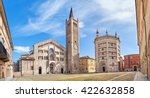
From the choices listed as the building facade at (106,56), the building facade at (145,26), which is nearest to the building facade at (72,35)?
the building facade at (106,56)

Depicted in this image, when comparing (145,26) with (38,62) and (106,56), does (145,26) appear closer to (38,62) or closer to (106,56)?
(106,56)

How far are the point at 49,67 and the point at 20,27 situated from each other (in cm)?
277

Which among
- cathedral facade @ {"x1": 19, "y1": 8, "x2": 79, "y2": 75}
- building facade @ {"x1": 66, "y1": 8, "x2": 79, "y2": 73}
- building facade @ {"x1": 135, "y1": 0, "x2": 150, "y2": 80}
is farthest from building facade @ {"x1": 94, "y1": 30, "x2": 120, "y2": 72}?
building facade @ {"x1": 135, "y1": 0, "x2": 150, "y2": 80}

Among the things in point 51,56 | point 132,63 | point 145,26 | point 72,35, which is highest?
point 145,26

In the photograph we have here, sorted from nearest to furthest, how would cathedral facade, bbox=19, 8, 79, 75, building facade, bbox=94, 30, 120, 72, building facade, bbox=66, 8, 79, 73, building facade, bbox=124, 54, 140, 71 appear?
1. building facade, bbox=66, 8, 79, 73
2. cathedral facade, bbox=19, 8, 79, 75
3. building facade, bbox=94, 30, 120, 72
4. building facade, bbox=124, 54, 140, 71

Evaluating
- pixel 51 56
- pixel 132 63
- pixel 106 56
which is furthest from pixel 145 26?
pixel 132 63

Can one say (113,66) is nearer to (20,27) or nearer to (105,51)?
(105,51)

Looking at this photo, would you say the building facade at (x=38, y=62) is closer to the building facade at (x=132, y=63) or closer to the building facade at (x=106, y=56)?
the building facade at (x=106, y=56)

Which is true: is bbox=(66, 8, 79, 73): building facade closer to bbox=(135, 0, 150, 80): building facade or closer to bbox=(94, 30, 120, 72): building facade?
bbox=(94, 30, 120, 72): building facade

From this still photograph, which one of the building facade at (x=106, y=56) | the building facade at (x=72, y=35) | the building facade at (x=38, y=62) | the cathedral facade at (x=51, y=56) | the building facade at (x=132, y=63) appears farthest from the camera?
the building facade at (x=132, y=63)

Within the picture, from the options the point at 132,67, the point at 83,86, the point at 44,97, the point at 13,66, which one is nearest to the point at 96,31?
the point at 83,86

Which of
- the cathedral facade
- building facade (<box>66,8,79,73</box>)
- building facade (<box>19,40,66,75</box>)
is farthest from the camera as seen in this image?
building facade (<box>19,40,66,75</box>)

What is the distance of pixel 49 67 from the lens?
36.3 ft

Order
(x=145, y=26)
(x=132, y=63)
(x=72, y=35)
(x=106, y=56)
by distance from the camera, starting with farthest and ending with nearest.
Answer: (x=132, y=63)
(x=106, y=56)
(x=72, y=35)
(x=145, y=26)
